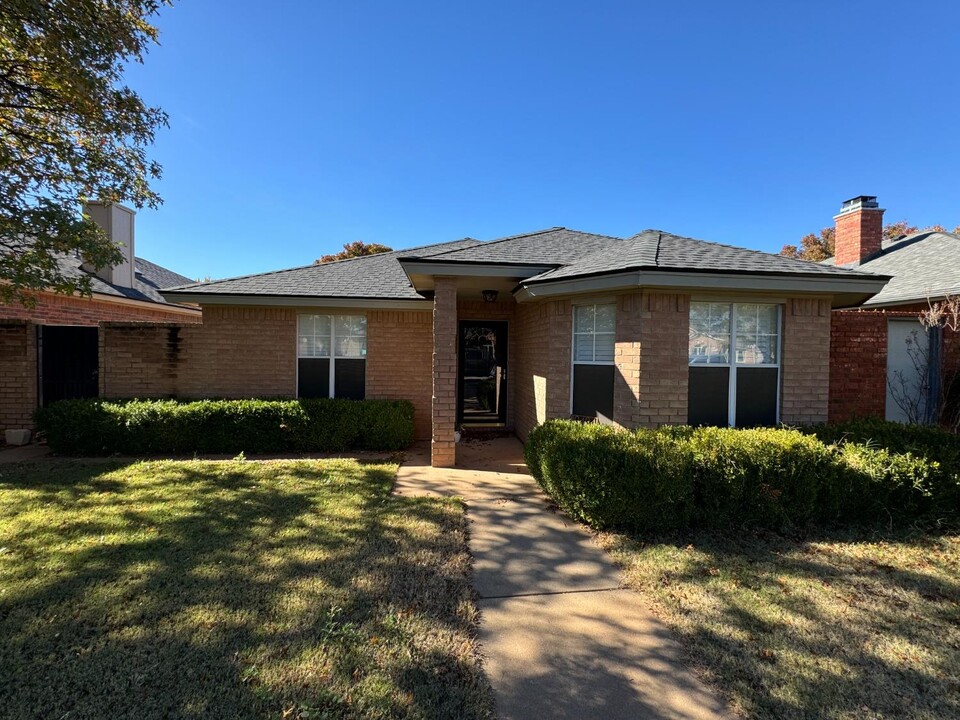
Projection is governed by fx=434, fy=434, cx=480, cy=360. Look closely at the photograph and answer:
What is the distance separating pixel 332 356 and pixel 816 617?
28.6 feet

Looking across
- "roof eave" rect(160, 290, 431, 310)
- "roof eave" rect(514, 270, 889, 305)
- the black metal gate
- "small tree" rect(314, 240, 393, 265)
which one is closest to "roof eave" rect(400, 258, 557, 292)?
"roof eave" rect(514, 270, 889, 305)

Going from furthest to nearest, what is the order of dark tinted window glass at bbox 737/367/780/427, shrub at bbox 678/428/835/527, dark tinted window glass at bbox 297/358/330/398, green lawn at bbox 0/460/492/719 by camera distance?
dark tinted window glass at bbox 297/358/330/398 → dark tinted window glass at bbox 737/367/780/427 → shrub at bbox 678/428/835/527 → green lawn at bbox 0/460/492/719

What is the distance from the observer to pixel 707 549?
14.7 ft

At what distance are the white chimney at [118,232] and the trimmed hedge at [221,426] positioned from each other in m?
6.59

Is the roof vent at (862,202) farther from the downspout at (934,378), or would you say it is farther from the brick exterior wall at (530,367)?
the brick exterior wall at (530,367)

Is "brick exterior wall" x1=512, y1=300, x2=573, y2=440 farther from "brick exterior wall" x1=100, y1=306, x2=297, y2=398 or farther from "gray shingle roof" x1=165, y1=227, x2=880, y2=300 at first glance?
"brick exterior wall" x1=100, y1=306, x2=297, y2=398

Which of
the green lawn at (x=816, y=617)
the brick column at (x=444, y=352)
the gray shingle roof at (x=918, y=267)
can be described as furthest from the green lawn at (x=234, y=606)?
the gray shingle roof at (x=918, y=267)

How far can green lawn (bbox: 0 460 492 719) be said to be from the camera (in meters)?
2.46

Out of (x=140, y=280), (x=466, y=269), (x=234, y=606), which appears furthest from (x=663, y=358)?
(x=140, y=280)

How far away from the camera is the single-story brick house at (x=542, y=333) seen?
6.46m

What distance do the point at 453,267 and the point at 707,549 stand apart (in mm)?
5127

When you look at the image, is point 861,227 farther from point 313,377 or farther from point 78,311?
point 78,311

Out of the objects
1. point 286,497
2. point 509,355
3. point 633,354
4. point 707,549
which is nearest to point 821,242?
point 509,355

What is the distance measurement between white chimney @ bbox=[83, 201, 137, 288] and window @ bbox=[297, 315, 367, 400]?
286 inches
